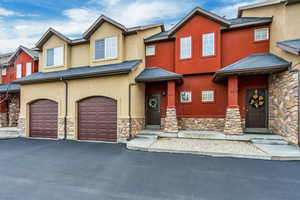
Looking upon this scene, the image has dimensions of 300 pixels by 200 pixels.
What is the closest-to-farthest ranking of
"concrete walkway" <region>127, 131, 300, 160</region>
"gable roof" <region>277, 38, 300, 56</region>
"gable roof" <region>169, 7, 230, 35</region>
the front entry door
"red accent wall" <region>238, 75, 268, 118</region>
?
"concrete walkway" <region>127, 131, 300, 160</region>
"gable roof" <region>277, 38, 300, 56</region>
"red accent wall" <region>238, 75, 268, 118</region>
"gable roof" <region>169, 7, 230, 35</region>
the front entry door

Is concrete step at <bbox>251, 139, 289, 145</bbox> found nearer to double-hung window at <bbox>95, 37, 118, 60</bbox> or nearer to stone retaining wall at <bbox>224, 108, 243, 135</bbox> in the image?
stone retaining wall at <bbox>224, 108, 243, 135</bbox>

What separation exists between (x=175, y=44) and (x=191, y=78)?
252cm

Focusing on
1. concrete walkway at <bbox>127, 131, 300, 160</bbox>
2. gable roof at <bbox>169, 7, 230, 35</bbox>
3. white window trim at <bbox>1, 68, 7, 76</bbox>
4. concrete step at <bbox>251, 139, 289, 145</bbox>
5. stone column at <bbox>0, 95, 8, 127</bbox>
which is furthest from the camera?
white window trim at <bbox>1, 68, 7, 76</bbox>

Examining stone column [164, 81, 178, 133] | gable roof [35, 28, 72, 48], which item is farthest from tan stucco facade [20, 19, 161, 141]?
stone column [164, 81, 178, 133]

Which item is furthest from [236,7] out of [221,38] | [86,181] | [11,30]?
[11,30]

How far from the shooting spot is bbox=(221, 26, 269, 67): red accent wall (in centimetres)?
838

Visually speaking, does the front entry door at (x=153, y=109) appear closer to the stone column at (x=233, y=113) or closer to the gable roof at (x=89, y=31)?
the stone column at (x=233, y=113)

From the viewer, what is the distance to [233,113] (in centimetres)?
753

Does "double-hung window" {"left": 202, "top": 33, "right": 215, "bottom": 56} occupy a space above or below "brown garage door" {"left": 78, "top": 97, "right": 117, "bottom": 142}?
above

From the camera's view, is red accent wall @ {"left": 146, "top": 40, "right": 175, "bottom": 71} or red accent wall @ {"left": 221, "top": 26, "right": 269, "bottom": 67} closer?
red accent wall @ {"left": 221, "top": 26, "right": 269, "bottom": 67}

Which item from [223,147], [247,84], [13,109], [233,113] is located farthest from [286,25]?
[13,109]

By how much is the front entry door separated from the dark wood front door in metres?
5.46

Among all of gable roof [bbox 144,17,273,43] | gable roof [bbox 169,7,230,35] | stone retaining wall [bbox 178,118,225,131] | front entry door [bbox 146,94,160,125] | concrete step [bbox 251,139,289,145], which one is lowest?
concrete step [bbox 251,139,289,145]

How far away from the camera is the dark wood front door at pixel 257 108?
830cm
